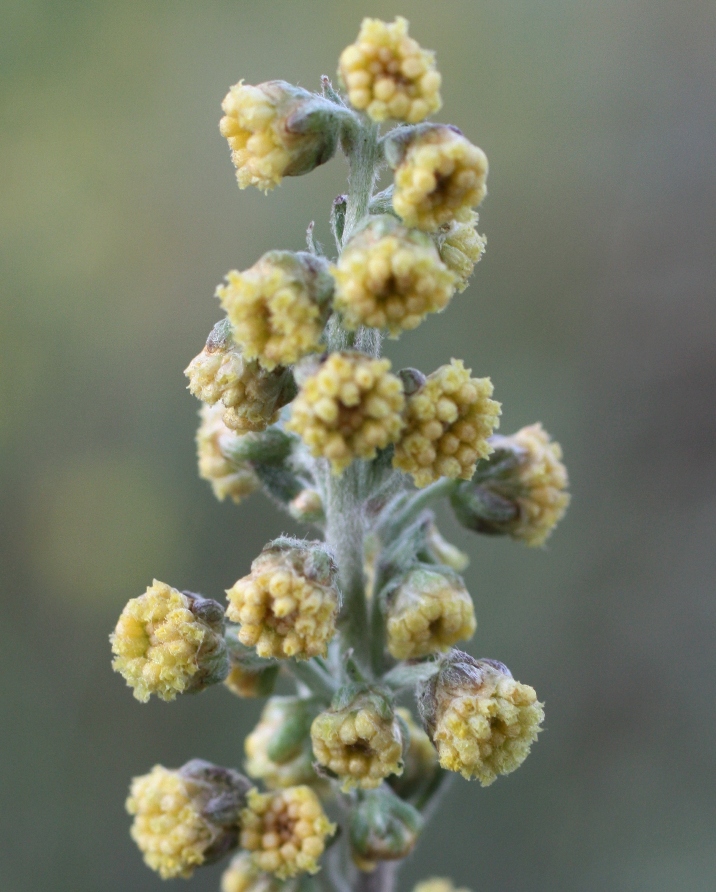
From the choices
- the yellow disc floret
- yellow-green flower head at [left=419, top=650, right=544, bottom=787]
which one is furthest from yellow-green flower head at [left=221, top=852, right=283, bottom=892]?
yellow-green flower head at [left=419, top=650, right=544, bottom=787]

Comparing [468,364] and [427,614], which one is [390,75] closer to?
[427,614]

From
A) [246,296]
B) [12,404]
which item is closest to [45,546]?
[12,404]

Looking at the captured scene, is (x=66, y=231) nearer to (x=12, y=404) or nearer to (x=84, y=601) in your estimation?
(x=12, y=404)

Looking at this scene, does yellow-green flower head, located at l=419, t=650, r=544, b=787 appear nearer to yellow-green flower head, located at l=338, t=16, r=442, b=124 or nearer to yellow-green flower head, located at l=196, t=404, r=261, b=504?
yellow-green flower head, located at l=196, t=404, r=261, b=504

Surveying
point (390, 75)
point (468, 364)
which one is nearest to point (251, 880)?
point (390, 75)

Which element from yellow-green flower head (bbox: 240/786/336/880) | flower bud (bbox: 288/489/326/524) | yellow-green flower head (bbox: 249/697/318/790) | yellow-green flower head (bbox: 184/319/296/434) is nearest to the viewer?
yellow-green flower head (bbox: 184/319/296/434)

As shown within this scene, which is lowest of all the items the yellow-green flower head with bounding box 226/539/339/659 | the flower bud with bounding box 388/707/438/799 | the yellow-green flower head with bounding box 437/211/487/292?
the yellow-green flower head with bounding box 226/539/339/659
